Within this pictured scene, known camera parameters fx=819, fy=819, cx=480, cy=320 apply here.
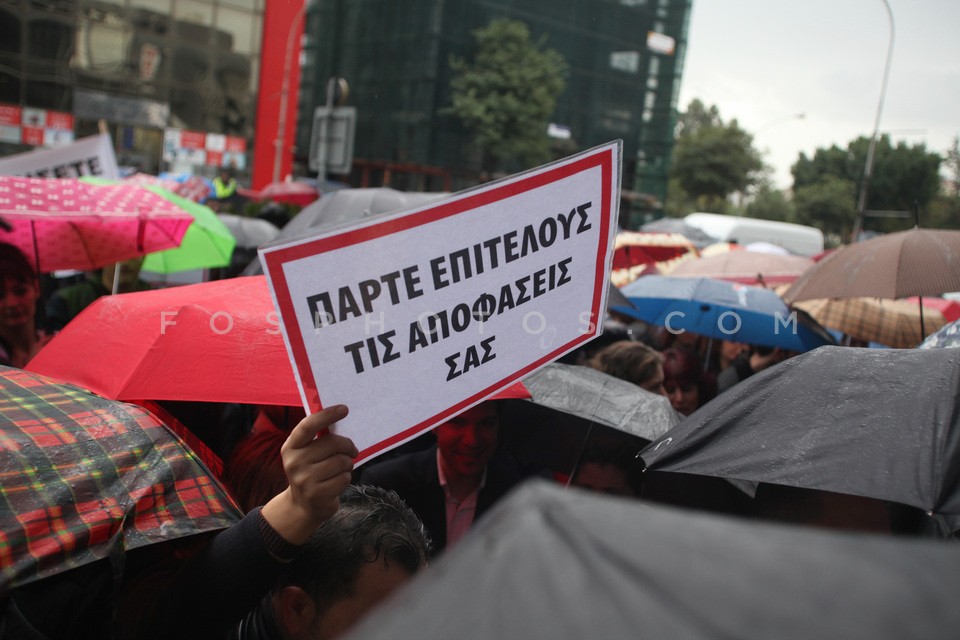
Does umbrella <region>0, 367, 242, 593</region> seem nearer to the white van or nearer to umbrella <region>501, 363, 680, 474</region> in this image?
umbrella <region>501, 363, 680, 474</region>

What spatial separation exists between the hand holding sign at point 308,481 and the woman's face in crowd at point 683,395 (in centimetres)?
343

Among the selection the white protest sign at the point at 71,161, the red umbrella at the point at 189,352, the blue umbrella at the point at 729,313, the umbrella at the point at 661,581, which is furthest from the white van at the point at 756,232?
the umbrella at the point at 661,581

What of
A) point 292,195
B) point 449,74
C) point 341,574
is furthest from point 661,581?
point 449,74

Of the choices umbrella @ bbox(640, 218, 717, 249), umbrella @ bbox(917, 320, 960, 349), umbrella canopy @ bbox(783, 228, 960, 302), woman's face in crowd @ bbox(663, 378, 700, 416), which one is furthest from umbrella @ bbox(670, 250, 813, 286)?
umbrella @ bbox(640, 218, 717, 249)

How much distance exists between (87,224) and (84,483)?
3.43 m

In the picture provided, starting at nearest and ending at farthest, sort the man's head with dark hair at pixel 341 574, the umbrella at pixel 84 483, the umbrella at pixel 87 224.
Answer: the umbrella at pixel 84 483 < the man's head with dark hair at pixel 341 574 < the umbrella at pixel 87 224

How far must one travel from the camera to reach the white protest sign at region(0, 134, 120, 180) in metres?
5.70

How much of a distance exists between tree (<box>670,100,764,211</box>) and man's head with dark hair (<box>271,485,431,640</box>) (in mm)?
53973

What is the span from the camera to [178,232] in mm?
5020

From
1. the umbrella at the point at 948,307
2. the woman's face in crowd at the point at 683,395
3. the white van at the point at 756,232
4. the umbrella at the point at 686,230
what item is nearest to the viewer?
the woman's face in crowd at the point at 683,395

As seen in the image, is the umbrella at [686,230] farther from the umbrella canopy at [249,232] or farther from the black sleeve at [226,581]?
the black sleeve at [226,581]

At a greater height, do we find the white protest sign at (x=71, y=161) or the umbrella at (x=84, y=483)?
the white protest sign at (x=71, y=161)

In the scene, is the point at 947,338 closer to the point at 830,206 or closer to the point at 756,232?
the point at 756,232

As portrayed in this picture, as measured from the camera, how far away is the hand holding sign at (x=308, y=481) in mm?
1496
